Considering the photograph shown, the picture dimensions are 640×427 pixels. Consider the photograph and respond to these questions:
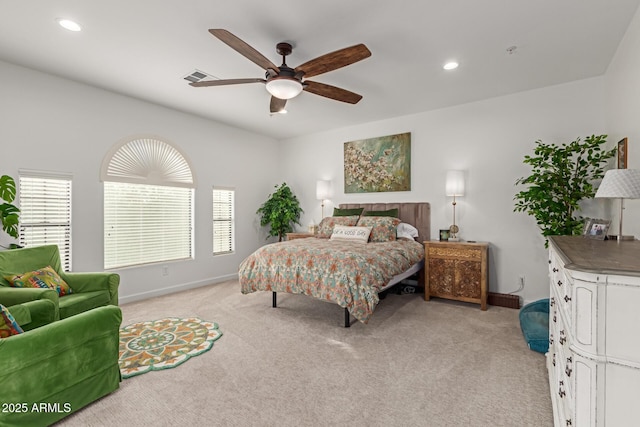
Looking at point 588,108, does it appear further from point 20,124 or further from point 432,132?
point 20,124

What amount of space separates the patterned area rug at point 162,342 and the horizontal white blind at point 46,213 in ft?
4.82

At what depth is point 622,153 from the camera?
264 cm

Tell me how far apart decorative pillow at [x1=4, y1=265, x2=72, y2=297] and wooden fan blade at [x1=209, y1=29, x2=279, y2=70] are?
256 cm

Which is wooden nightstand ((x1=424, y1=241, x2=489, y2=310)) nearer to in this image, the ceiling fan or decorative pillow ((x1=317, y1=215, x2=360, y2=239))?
decorative pillow ((x1=317, y1=215, x2=360, y2=239))

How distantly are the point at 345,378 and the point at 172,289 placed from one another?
3.40 m

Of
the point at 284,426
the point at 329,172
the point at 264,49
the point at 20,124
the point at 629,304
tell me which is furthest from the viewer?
the point at 329,172

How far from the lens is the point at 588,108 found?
3607 mm

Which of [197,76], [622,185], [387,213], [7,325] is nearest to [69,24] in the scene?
[197,76]

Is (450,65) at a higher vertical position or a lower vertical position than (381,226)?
higher

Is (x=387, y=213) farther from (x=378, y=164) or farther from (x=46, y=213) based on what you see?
(x=46, y=213)

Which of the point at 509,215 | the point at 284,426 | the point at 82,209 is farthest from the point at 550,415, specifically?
the point at 82,209

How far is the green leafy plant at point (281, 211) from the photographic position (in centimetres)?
590

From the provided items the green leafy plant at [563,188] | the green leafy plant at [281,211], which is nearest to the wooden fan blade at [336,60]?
the green leafy plant at [563,188]

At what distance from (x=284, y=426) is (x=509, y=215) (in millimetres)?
3776
